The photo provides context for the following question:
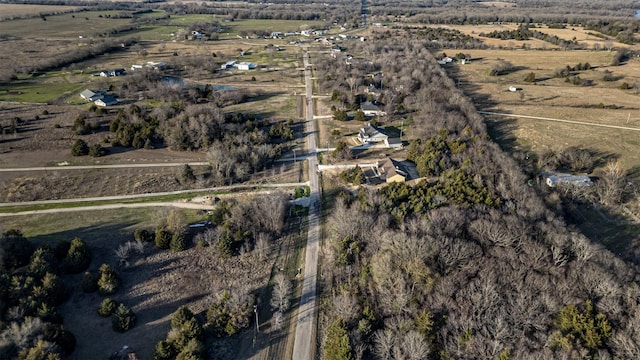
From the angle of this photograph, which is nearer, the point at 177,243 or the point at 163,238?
the point at 177,243

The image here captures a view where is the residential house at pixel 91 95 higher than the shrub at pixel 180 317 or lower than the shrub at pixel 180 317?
higher

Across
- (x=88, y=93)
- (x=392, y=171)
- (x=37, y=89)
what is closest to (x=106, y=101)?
(x=88, y=93)

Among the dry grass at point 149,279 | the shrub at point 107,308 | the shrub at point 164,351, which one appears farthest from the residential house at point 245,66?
the shrub at point 164,351

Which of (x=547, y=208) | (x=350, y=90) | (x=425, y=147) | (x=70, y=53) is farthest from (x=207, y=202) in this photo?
A: (x=70, y=53)

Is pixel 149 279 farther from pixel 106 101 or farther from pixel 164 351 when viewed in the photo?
pixel 106 101

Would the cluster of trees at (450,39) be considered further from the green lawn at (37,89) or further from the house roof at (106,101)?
the green lawn at (37,89)

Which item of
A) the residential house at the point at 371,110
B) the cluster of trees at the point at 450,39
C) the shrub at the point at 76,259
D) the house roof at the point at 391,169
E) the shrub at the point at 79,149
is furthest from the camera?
the cluster of trees at the point at 450,39
